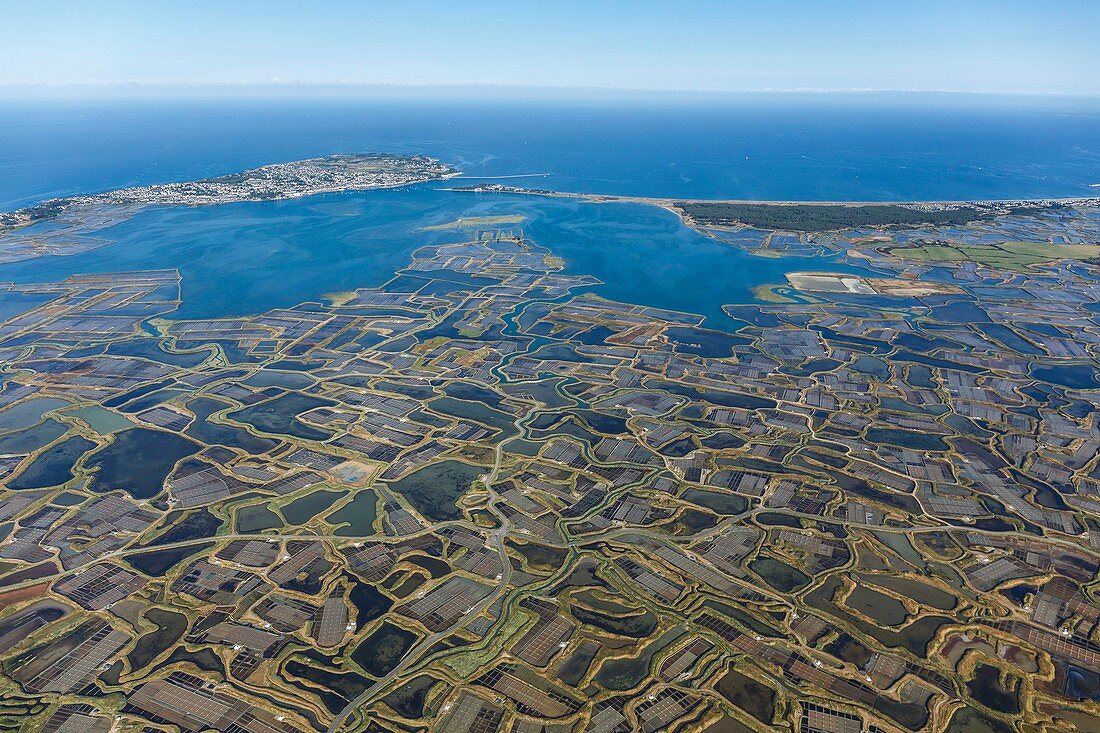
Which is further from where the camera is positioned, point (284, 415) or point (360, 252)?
point (360, 252)

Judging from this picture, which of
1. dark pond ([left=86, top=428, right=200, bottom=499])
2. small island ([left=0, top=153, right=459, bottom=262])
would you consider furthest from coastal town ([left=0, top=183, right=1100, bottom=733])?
small island ([left=0, top=153, right=459, bottom=262])

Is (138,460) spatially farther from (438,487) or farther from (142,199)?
(142,199)

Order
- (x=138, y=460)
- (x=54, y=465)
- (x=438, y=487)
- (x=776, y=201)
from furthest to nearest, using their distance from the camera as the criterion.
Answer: (x=776, y=201) → (x=138, y=460) → (x=54, y=465) → (x=438, y=487)

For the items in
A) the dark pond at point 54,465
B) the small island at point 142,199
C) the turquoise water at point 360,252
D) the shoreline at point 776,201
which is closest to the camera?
the dark pond at point 54,465

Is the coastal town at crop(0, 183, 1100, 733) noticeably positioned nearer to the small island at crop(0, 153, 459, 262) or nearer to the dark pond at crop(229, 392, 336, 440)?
the dark pond at crop(229, 392, 336, 440)

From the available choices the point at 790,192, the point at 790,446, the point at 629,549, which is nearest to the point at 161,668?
the point at 629,549

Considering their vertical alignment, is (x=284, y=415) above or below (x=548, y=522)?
above

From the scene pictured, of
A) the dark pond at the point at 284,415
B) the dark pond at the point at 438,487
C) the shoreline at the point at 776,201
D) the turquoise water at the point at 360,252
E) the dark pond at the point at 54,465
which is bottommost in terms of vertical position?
the dark pond at the point at 54,465

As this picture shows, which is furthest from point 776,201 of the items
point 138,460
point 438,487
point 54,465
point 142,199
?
point 142,199

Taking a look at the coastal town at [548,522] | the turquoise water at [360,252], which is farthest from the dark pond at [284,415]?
the turquoise water at [360,252]

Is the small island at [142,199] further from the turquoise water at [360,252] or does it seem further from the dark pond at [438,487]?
the dark pond at [438,487]

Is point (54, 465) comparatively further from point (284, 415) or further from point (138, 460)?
point (284, 415)

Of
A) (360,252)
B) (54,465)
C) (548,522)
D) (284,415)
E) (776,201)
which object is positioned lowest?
(54,465)

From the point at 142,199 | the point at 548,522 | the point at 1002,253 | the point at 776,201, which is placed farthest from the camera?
the point at 776,201
